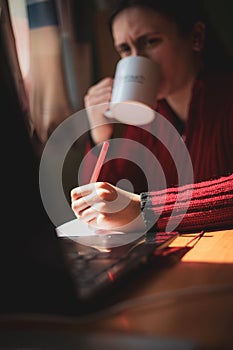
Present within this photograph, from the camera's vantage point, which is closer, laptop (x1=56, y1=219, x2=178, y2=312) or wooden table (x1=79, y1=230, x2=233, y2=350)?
wooden table (x1=79, y1=230, x2=233, y2=350)

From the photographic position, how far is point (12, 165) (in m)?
0.60

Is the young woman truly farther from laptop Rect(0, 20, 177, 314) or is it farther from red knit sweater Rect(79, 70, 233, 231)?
laptop Rect(0, 20, 177, 314)

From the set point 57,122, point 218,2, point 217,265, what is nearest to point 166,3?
point 218,2

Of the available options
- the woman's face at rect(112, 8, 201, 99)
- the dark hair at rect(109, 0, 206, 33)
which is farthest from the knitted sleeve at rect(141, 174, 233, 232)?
the dark hair at rect(109, 0, 206, 33)

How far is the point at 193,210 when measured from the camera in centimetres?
97

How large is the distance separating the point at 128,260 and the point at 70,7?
692mm

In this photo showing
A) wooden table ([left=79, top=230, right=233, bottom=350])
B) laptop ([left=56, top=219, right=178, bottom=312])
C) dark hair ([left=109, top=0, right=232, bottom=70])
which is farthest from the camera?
dark hair ([left=109, top=0, right=232, bottom=70])

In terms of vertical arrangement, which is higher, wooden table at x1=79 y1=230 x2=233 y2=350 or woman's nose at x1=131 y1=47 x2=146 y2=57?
woman's nose at x1=131 y1=47 x2=146 y2=57

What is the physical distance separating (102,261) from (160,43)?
0.60 meters

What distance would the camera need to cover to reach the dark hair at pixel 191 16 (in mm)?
1112

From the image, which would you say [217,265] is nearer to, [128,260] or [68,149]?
[128,260]

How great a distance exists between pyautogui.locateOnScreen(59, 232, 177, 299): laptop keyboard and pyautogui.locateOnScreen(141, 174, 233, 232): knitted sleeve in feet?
0.32

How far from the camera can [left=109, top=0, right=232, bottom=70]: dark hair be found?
1112 mm

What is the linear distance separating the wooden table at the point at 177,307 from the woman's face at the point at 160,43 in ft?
1.59
